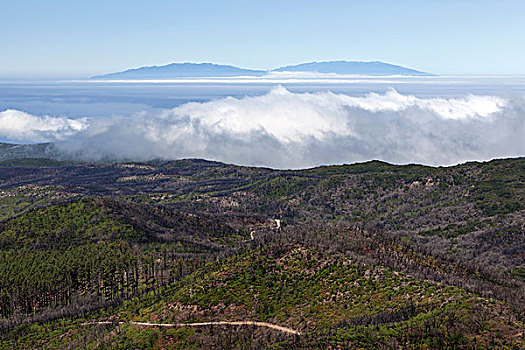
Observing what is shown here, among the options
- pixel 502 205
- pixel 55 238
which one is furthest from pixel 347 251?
pixel 502 205

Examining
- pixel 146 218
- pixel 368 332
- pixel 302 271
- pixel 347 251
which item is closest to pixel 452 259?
pixel 347 251

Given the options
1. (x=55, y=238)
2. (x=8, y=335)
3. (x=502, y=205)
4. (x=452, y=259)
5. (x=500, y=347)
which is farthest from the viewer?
(x=502, y=205)

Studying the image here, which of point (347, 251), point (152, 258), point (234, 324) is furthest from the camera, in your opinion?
point (152, 258)

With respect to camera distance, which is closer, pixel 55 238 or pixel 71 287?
pixel 71 287

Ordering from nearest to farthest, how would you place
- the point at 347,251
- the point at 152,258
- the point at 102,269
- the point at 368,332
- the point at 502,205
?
the point at 368,332 → the point at 347,251 → the point at 102,269 → the point at 152,258 → the point at 502,205

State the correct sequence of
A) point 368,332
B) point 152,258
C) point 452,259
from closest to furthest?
point 368,332, point 452,259, point 152,258

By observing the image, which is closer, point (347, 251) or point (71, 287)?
point (347, 251)

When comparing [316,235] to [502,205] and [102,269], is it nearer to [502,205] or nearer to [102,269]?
[102,269]

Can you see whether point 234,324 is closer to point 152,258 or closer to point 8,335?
point 8,335

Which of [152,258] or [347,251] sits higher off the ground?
[347,251]
